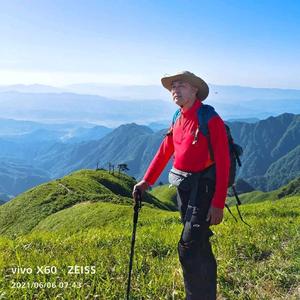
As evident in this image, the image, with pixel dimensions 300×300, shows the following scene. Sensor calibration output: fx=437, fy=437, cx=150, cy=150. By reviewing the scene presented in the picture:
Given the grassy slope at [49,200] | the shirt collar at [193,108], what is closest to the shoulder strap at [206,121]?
the shirt collar at [193,108]

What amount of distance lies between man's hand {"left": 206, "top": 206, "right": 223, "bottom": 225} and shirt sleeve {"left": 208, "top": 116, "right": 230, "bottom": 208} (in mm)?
68

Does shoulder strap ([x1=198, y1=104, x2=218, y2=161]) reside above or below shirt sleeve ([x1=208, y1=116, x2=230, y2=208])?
above

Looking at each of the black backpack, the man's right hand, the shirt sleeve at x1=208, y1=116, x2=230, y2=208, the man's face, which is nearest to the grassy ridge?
the man's right hand

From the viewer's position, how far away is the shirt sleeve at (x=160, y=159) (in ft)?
26.9

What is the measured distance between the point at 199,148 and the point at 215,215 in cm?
110

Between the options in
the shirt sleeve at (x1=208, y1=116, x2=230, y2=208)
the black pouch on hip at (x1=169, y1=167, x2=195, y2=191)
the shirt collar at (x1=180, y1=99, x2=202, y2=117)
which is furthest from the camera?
the shirt collar at (x1=180, y1=99, x2=202, y2=117)

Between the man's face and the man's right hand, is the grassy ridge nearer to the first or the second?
the man's right hand

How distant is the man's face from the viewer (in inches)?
295

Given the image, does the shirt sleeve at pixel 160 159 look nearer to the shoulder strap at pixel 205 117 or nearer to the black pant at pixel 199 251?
the shoulder strap at pixel 205 117

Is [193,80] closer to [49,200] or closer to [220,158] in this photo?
[220,158]

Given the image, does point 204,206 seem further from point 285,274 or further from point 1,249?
point 1,249

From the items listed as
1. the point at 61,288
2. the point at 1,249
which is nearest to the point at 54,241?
the point at 1,249

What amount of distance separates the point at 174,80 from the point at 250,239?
463 centimetres
